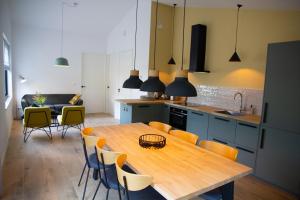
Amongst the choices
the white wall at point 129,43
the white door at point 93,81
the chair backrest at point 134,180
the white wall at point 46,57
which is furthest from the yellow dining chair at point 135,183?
the white door at point 93,81

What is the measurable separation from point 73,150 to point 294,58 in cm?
403

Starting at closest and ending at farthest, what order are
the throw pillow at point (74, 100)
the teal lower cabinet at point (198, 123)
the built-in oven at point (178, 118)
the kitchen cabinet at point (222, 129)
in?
the kitchen cabinet at point (222, 129) < the teal lower cabinet at point (198, 123) < the built-in oven at point (178, 118) < the throw pillow at point (74, 100)

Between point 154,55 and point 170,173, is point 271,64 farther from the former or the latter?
point 154,55

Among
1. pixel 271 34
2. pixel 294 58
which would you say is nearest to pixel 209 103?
pixel 271 34

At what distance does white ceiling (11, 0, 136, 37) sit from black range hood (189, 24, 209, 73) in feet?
6.94

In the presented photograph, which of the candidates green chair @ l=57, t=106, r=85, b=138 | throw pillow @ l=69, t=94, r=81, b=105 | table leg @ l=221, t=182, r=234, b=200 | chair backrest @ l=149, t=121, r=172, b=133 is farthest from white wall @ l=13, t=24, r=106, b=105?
table leg @ l=221, t=182, r=234, b=200

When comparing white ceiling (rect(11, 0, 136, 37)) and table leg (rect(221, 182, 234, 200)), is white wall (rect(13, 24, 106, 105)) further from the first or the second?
table leg (rect(221, 182, 234, 200))

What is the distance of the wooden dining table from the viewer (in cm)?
159

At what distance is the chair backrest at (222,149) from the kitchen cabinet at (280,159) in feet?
4.17

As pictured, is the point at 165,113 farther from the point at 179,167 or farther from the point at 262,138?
the point at 179,167

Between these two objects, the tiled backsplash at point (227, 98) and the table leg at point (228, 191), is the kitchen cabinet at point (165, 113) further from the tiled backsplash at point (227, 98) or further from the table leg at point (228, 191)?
the table leg at point (228, 191)

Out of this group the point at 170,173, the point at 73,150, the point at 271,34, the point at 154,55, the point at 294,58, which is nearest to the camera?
the point at 170,173

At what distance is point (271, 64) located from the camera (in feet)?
10.7

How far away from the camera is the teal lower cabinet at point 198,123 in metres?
4.33
